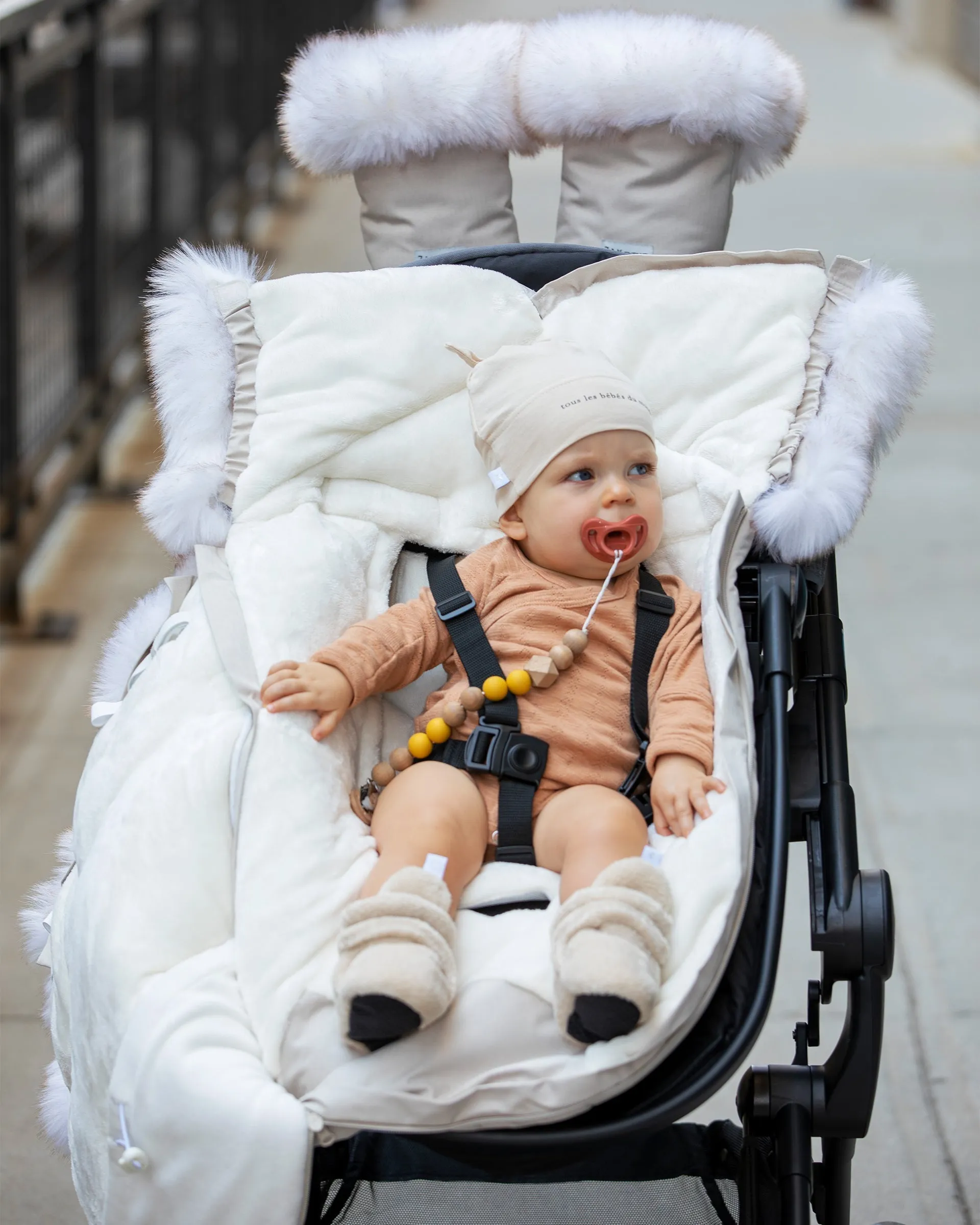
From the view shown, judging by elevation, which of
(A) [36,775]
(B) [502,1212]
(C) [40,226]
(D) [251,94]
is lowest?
(B) [502,1212]

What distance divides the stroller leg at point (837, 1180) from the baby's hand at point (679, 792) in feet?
1.21

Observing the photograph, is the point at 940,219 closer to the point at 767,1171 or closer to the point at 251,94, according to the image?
the point at 251,94

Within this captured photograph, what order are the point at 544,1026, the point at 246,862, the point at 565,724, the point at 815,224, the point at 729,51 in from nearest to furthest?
the point at 544,1026 → the point at 246,862 → the point at 565,724 → the point at 729,51 → the point at 815,224

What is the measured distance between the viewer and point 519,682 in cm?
190

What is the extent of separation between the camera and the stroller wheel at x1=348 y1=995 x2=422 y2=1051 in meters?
1.40

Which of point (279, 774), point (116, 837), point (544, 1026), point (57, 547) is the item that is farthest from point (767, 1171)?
point (57, 547)

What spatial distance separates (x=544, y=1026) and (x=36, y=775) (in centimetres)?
210

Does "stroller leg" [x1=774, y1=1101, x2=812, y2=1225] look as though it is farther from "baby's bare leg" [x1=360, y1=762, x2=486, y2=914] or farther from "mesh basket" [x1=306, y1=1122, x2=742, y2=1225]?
"baby's bare leg" [x1=360, y1=762, x2=486, y2=914]

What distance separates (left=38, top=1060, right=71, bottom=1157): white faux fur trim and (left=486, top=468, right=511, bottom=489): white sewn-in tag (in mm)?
887

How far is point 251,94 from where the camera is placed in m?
7.31

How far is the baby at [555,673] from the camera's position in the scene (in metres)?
1.66

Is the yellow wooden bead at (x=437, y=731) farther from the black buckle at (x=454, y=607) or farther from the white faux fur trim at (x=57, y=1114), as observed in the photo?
the white faux fur trim at (x=57, y=1114)

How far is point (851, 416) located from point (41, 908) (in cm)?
118

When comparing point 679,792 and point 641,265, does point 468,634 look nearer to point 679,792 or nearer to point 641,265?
point 679,792
